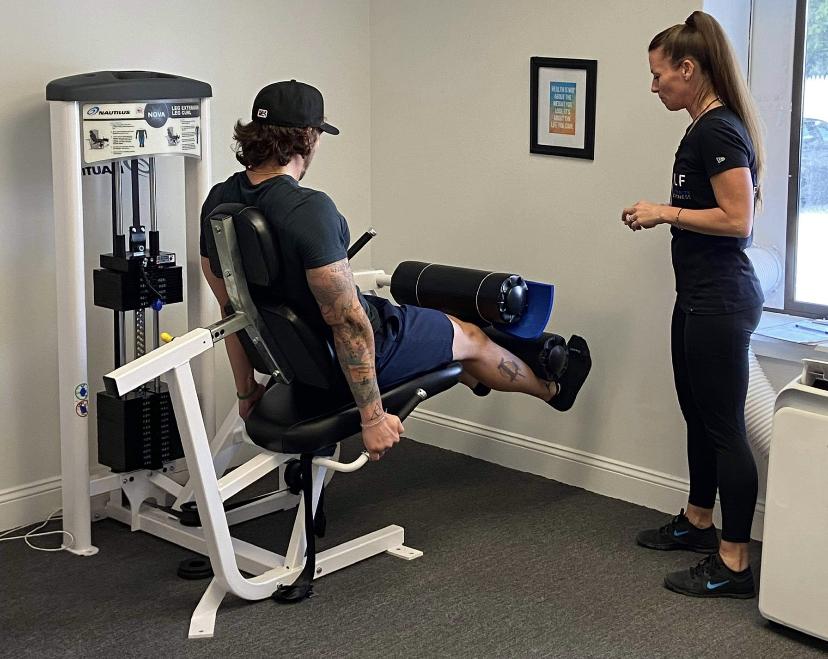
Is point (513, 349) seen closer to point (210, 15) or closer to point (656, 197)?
point (656, 197)

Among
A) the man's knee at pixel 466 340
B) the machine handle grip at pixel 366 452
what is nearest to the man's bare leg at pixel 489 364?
the man's knee at pixel 466 340

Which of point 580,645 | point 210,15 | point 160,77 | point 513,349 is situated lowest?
point 580,645

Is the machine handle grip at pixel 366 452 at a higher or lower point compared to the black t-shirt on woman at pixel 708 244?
lower

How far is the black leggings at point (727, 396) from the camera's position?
265cm

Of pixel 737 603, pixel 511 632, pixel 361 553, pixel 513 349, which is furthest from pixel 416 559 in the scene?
pixel 737 603

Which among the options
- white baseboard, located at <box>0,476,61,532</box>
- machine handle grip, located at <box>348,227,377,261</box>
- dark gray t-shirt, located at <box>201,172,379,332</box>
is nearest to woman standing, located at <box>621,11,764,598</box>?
machine handle grip, located at <box>348,227,377,261</box>

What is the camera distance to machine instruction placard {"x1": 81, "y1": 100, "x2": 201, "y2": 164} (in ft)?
9.45

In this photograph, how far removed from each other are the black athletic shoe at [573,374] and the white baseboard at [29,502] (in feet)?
5.30

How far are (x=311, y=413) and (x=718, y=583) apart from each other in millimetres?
1158

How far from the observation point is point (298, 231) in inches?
97.0

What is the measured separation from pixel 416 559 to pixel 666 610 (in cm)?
72

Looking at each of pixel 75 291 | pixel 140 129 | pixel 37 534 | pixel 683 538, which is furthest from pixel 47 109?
pixel 683 538

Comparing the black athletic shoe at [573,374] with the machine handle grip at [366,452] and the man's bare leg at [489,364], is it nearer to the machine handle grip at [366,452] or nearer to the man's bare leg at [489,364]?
the man's bare leg at [489,364]

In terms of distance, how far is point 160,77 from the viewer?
307cm
